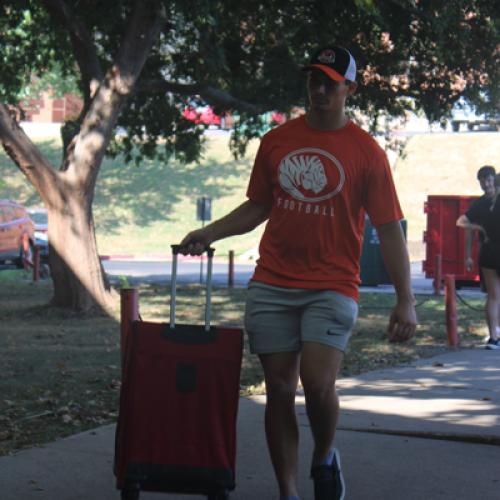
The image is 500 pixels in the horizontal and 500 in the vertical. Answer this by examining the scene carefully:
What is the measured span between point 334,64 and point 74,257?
11703 millimetres

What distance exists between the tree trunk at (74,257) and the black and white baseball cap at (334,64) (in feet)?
37.3

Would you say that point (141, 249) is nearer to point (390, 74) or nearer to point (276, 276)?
point (390, 74)

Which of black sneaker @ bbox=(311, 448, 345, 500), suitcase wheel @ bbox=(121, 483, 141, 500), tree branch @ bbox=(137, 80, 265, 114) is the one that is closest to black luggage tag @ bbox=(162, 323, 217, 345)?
suitcase wheel @ bbox=(121, 483, 141, 500)

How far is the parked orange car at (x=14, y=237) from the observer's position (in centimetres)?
2850

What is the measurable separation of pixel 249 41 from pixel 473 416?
13256 mm

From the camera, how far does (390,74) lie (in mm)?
19000

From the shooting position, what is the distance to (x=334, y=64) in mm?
4938

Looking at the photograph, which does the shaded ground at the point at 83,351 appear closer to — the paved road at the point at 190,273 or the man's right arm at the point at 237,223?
the man's right arm at the point at 237,223

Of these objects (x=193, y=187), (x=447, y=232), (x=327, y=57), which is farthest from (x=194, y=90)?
(x=193, y=187)

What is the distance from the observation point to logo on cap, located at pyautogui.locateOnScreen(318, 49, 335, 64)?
495 cm

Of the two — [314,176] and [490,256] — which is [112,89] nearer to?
[490,256]

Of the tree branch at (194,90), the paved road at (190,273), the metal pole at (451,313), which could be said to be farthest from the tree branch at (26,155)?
the paved road at (190,273)

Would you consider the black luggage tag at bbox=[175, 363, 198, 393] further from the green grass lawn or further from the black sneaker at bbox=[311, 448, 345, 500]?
the green grass lawn

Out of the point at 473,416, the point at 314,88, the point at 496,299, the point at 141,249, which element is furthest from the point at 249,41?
the point at 141,249
